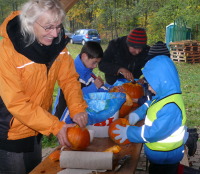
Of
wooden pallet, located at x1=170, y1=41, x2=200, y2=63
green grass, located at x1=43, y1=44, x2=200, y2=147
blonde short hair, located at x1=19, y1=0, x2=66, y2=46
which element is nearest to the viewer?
blonde short hair, located at x1=19, y1=0, x2=66, y2=46

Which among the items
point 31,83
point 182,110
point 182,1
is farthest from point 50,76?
point 182,1

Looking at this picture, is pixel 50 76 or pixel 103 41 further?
pixel 103 41

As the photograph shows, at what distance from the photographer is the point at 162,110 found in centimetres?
207

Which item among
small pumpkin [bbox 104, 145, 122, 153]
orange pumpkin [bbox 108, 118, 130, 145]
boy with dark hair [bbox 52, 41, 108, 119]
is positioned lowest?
small pumpkin [bbox 104, 145, 122, 153]

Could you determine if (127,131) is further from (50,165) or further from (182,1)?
(182,1)

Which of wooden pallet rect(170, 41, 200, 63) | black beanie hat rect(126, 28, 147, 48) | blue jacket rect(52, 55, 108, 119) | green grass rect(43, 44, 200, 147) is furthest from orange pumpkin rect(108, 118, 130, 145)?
wooden pallet rect(170, 41, 200, 63)

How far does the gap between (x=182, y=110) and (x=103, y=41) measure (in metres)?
23.4

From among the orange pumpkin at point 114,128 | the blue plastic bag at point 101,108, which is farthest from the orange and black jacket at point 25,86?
the orange pumpkin at point 114,128

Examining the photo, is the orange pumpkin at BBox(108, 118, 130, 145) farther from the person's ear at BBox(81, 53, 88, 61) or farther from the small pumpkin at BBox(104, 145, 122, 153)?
the person's ear at BBox(81, 53, 88, 61)

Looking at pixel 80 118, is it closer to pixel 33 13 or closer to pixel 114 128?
pixel 114 128

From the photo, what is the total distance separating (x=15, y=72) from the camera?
5.95 feet

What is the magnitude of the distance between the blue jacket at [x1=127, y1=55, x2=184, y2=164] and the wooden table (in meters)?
0.09

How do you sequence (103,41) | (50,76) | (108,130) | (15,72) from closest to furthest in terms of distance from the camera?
(15,72) → (50,76) → (108,130) → (103,41)

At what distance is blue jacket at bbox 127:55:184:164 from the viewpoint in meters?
2.06
